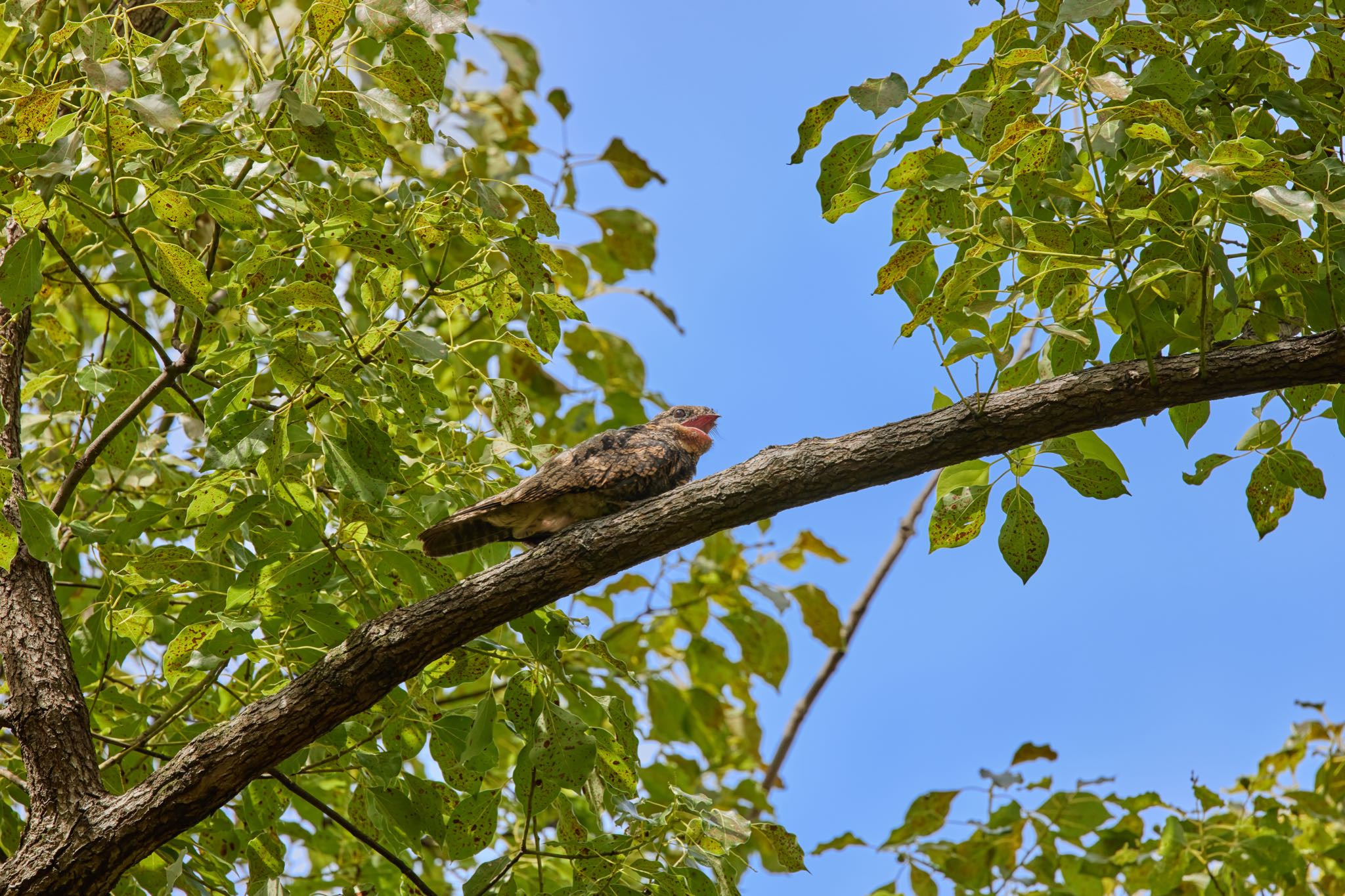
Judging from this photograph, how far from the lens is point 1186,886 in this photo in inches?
147

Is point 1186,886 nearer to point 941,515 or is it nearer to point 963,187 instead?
point 941,515

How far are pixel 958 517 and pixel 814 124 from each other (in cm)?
91

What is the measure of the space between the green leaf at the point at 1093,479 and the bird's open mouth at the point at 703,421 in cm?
176

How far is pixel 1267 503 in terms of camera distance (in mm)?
2734

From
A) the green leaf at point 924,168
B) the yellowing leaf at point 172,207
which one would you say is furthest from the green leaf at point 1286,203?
the yellowing leaf at point 172,207

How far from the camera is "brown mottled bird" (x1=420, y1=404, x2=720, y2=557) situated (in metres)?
2.91

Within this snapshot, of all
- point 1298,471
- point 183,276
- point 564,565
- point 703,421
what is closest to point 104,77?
point 183,276

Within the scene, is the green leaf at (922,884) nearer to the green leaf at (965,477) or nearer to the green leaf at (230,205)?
the green leaf at (965,477)

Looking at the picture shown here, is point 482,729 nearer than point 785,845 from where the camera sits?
Yes

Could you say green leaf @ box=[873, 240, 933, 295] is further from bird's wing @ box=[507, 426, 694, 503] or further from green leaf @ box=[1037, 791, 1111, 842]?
green leaf @ box=[1037, 791, 1111, 842]

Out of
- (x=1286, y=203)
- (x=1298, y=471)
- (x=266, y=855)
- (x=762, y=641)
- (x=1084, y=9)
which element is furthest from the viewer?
(x=762, y=641)

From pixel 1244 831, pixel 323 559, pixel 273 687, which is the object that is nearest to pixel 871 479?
pixel 323 559

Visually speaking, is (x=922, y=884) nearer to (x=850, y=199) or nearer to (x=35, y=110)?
(x=850, y=199)

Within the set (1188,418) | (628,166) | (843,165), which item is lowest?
(1188,418)
